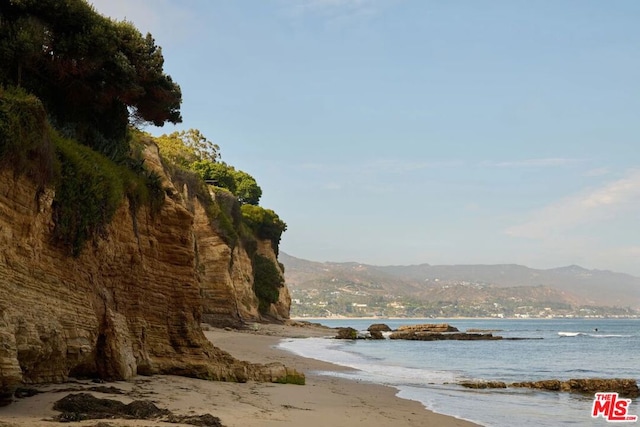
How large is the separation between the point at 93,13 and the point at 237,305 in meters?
41.4

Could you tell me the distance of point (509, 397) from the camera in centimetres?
2050

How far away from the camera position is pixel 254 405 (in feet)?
42.8

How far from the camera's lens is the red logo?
16.2 meters

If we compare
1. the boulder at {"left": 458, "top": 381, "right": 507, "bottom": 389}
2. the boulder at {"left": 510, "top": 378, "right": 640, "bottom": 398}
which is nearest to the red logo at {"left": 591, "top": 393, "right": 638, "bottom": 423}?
the boulder at {"left": 510, "top": 378, "right": 640, "bottom": 398}

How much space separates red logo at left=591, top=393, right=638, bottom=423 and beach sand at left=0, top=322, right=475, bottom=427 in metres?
4.66

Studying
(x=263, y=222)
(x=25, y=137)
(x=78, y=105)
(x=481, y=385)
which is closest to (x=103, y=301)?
(x=25, y=137)

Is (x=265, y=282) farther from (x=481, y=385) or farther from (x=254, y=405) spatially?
(x=254, y=405)

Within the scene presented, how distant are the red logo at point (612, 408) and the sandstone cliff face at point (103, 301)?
868 centimetres

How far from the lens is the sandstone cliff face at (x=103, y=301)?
1016 cm

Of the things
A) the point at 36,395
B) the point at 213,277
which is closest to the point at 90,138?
the point at 36,395

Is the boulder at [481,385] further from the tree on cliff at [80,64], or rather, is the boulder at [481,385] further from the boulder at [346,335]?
the boulder at [346,335]

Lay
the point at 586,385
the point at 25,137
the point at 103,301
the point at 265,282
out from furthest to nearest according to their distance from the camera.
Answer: the point at 265,282, the point at 586,385, the point at 103,301, the point at 25,137

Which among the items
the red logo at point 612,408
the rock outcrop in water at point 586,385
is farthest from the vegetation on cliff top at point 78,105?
the rock outcrop in water at point 586,385

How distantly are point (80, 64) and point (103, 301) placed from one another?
21.3 ft
